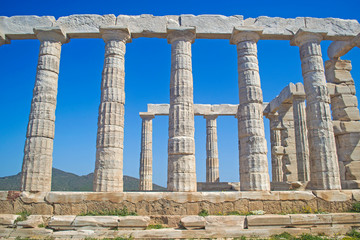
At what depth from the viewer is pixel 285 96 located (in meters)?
23.6

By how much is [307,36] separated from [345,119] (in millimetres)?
5864

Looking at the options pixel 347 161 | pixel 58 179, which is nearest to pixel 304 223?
pixel 347 161

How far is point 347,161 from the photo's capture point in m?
17.6

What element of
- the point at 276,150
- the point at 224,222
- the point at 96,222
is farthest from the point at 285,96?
the point at 96,222

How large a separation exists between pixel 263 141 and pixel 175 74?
5.45 meters

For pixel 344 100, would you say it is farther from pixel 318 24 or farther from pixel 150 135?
pixel 150 135

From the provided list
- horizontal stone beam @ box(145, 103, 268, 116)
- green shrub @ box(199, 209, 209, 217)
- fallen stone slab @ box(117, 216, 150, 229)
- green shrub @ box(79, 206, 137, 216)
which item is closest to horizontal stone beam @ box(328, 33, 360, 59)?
horizontal stone beam @ box(145, 103, 268, 116)

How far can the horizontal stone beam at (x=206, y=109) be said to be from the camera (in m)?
27.7

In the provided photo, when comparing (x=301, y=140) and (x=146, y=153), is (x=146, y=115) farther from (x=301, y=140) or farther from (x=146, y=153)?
(x=301, y=140)

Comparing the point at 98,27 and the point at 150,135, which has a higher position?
the point at 98,27

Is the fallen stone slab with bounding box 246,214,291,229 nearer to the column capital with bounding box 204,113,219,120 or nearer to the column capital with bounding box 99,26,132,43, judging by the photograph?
the column capital with bounding box 99,26,132,43

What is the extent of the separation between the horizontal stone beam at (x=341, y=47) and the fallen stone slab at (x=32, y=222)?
17.8m

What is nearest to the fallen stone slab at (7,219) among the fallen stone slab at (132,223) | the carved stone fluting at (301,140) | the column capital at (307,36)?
the fallen stone slab at (132,223)

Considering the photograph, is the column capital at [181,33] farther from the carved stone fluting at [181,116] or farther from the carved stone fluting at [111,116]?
the carved stone fluting at [111,116]
